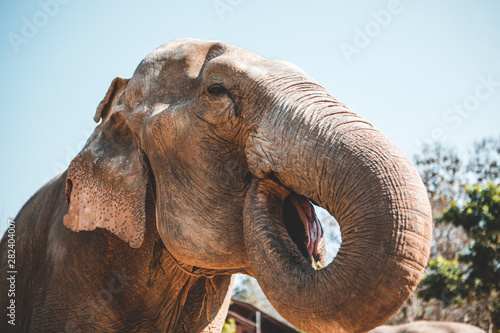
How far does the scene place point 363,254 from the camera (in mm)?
1806

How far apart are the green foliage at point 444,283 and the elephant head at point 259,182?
54.5 feet

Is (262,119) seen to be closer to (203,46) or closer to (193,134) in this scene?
(193,134)

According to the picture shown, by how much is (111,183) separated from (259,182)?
112 centimetres

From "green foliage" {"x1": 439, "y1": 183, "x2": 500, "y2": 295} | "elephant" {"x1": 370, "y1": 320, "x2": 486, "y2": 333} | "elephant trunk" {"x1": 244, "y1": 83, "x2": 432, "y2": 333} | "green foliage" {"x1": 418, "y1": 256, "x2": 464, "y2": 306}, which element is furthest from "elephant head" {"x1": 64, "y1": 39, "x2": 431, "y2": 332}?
"green foliage" {"x1": 418, "y1": 256, "x2": 464, "y2": 306}

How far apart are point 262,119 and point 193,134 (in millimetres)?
443

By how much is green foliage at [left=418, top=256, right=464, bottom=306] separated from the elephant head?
16615 mm

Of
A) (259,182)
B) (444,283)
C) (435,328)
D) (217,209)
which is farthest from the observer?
(444,283)

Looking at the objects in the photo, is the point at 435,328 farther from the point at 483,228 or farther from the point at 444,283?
the point at 444,283

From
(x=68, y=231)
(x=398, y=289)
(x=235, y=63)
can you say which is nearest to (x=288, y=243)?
(x=398, y=289)

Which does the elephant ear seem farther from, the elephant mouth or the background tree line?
the background tree line

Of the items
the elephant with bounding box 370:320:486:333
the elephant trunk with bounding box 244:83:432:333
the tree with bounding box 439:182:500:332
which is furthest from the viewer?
the tree with bounding box 439:182:500:332

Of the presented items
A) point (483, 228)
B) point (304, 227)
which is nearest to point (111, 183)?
point (304, 227)

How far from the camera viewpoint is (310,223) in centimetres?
229

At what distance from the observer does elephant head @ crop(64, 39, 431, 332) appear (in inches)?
71.1
